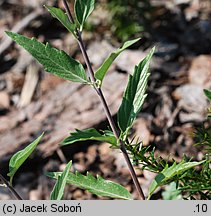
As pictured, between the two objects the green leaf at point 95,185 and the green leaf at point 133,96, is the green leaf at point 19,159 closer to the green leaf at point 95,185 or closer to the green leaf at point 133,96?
the green leaf at point 95,185

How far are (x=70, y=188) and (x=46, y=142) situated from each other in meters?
0.38

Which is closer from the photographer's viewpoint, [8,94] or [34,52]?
[34,52]

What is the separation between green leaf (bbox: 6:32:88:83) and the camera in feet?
4.89

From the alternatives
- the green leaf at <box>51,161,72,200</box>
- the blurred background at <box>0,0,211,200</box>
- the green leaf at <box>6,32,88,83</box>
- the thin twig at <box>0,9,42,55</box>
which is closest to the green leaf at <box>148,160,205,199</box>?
the green leaf at <box>51,161,72,200</box>

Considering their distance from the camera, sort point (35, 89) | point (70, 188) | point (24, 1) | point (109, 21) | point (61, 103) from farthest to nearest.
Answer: point (24, 1)
point (109, 21)
point (35, 89)
point (61, 103)
point (70, 188)

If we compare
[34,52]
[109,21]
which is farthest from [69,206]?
[109,21]

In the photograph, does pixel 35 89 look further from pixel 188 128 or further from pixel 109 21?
pixel 188 128

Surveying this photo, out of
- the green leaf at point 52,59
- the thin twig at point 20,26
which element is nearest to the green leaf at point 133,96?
the green leaf at point 52,59

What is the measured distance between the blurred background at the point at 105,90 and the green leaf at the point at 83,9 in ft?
5.65

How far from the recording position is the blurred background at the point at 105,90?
130 inches

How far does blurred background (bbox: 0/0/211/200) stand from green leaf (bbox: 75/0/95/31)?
5.65 feet

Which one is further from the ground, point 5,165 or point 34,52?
point 34,52

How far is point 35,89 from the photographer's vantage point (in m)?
3.96

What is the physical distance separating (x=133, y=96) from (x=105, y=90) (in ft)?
6.43
